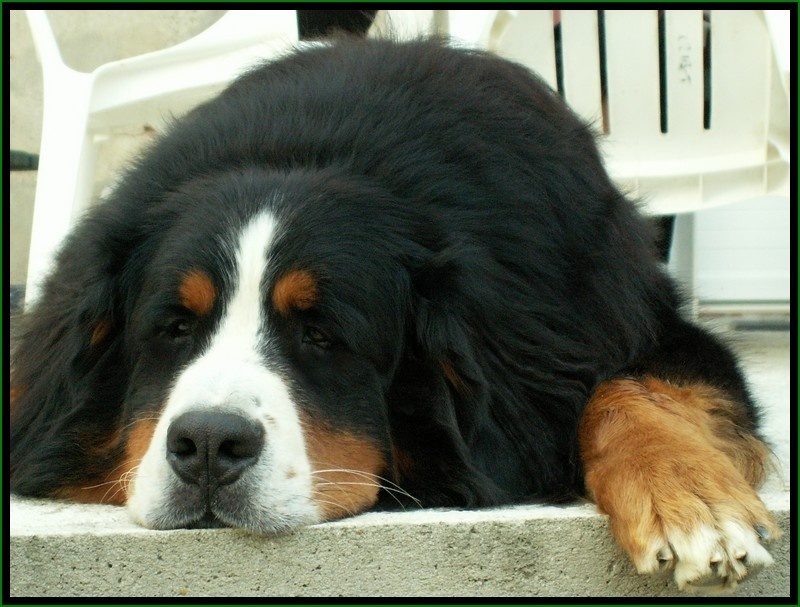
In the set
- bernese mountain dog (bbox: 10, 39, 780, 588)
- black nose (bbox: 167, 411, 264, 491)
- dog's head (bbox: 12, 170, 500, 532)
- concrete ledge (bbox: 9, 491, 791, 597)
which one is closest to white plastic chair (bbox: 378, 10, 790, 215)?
bernese mountain dog (bbox: 10, 39, 780, 588)

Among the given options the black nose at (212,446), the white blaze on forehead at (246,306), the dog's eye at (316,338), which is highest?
the white blaze on forehead at (246,306)

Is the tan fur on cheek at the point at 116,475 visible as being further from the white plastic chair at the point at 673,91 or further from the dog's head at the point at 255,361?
the white plastic chair at the point at 673,91

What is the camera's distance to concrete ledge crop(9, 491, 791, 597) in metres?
2.18

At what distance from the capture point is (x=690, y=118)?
510 centimetres

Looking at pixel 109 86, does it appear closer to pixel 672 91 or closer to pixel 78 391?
pixel 78 391

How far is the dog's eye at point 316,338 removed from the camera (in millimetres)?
2428

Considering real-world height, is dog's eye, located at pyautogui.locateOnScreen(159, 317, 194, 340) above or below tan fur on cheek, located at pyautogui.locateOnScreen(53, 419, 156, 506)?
above

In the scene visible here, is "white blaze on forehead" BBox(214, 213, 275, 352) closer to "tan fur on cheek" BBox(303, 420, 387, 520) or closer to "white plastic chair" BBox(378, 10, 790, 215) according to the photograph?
"tan fur on cheek" BBox(303, 420, 387, 520)

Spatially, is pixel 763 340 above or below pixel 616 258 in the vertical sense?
below

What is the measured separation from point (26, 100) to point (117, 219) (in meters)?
4.32

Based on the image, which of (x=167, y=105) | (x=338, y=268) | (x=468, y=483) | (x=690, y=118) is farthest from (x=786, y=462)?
(x=167, y=105)

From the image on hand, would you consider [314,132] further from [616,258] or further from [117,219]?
[616,258]

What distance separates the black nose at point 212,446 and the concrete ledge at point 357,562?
0.12m

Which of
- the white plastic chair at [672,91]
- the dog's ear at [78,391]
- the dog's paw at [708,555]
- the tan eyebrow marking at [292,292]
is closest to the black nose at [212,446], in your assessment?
the tan eyebrow marking at [292,292]
